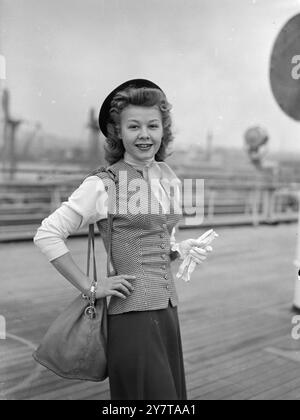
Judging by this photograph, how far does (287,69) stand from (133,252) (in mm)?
1825

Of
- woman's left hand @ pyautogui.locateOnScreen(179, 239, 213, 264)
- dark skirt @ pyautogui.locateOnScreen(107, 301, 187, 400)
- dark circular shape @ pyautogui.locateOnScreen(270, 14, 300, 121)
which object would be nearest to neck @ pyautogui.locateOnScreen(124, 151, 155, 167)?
woman's left hand @ pyautogui.locateOnScreen(179, 239, 213, 264)

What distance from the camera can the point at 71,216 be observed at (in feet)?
3.69

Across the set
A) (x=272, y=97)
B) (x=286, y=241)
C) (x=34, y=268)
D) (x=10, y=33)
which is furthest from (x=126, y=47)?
(x=286, y=241)

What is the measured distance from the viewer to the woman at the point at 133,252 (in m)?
1.13

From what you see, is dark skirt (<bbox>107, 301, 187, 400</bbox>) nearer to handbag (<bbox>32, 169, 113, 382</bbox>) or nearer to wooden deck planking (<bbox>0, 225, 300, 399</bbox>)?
handbag (<bbox>32, 169, 113, 382</bbox>)

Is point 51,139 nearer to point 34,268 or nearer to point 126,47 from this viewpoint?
point 34,268

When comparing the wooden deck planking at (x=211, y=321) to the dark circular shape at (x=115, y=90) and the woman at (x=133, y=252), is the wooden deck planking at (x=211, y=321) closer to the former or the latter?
the woman at (x=133, y=252)

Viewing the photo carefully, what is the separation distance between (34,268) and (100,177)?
2.99 metres

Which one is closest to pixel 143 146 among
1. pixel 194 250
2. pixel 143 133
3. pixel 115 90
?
pixel 143 133

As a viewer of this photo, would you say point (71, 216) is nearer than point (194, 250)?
Yes

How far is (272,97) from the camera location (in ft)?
8.93

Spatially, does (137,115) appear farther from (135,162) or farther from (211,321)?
(211,321)

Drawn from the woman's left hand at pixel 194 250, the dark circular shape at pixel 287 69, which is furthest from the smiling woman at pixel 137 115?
the dark circular shape at pixel 287 69

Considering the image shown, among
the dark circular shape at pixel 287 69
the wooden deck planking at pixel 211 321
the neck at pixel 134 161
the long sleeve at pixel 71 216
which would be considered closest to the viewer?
the long sleeve at pixel 71 216
